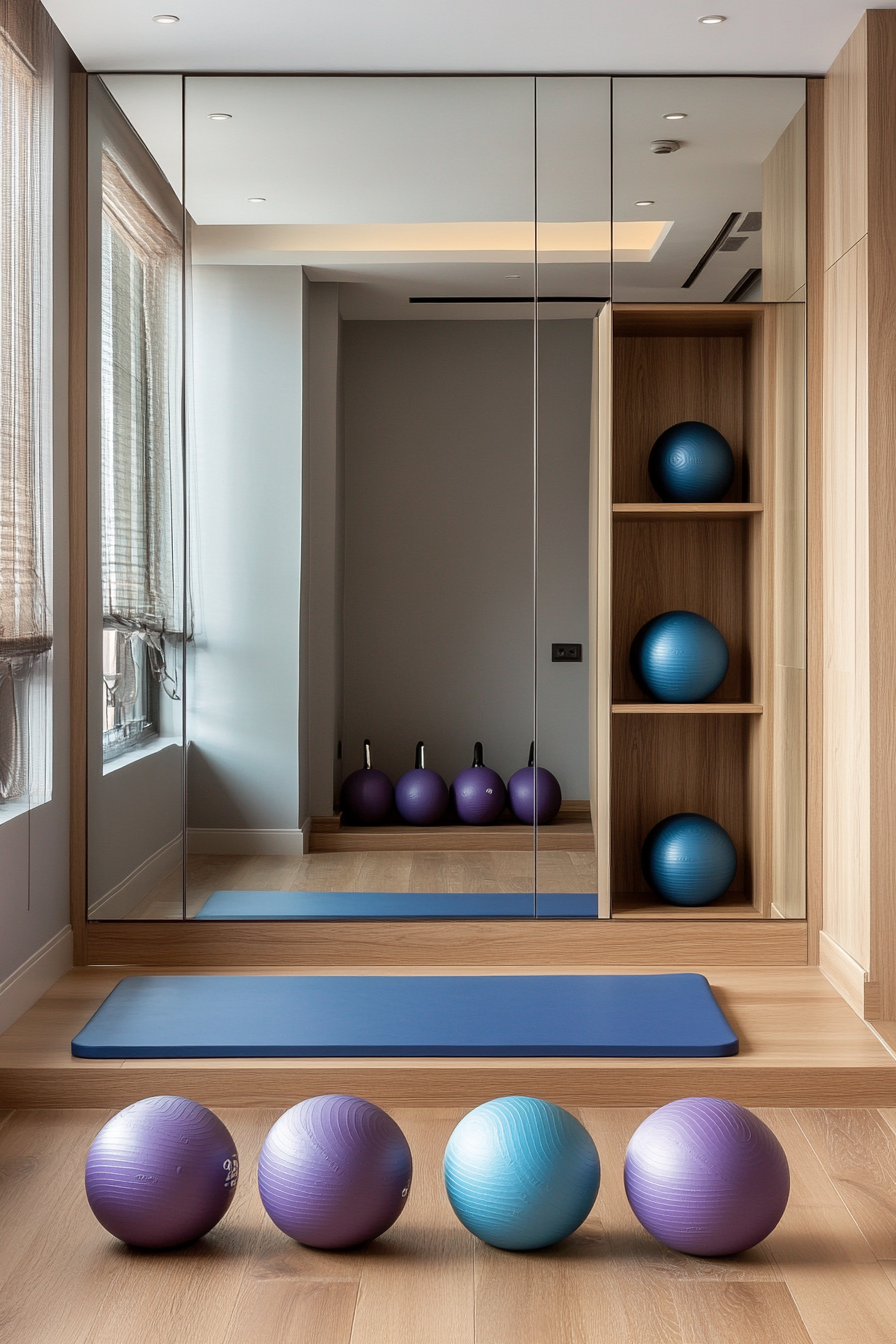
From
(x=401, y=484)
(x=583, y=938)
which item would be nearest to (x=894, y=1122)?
(x=583, y=938)

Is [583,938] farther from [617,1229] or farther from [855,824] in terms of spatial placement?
[617,1229]

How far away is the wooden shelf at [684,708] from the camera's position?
354 cm

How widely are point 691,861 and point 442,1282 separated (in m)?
1.81

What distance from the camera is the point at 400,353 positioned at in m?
3.49

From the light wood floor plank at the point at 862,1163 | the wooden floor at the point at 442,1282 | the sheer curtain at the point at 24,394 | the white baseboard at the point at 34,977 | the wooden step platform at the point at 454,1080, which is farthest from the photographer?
the white baseboard at the point at 34,977

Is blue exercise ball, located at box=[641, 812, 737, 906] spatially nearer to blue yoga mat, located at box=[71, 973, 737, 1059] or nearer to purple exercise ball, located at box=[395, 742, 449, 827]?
blue yoga mat, located at box=[71, 973, 737, 1059]

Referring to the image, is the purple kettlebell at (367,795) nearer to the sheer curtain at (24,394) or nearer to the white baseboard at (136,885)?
the white baseboard at (136,885)

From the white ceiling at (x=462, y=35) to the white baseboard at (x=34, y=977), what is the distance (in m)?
2.60

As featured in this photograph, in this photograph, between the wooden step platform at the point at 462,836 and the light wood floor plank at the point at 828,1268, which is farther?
the wooden step platform at the point at 462,836

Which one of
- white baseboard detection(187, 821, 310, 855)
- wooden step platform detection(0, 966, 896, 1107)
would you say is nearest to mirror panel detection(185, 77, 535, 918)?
white baseboard detection(187, 821, 310, 855)

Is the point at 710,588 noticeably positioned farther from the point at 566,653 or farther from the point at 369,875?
the point at 369,875

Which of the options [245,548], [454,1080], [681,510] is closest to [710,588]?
[681,510]

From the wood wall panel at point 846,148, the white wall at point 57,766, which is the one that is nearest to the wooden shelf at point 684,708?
the wood wall panel at point 846,148

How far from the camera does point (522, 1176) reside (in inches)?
77.6
